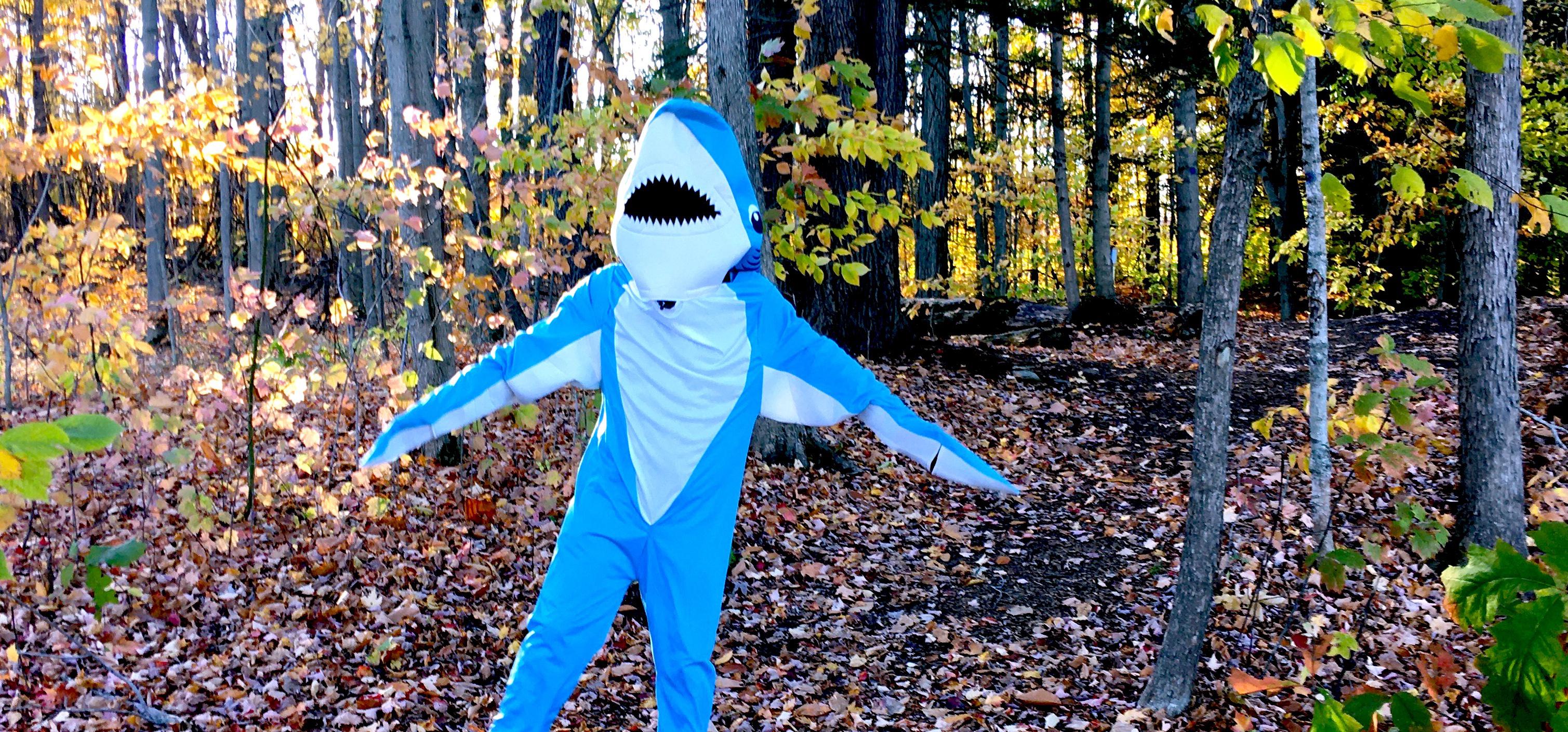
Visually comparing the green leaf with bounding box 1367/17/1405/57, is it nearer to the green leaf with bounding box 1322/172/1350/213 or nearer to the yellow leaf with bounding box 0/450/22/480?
the green leaf with bounding box 1322/172/1350/213

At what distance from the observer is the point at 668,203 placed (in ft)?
9.83

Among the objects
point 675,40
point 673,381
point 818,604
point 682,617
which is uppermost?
point 675,40

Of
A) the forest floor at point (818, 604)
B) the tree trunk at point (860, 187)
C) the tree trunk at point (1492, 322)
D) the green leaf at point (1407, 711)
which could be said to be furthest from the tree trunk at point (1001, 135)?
the green leaf at point (1407, 711)

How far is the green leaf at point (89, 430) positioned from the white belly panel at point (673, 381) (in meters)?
1.63

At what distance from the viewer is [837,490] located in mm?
7109

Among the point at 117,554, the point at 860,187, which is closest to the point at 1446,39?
the point at 117,554

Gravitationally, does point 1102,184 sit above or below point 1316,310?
above

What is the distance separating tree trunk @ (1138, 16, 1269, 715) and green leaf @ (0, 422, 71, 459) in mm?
3358

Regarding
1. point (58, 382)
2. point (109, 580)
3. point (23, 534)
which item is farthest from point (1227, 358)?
point (23, 534)

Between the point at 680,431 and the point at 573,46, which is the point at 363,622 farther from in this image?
the point at 573,46

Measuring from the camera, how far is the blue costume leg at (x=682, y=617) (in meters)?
2.97

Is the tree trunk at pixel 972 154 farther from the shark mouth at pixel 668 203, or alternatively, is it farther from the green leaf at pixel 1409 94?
the green leaf at pixel 1409 94

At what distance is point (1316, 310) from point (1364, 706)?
140 inches

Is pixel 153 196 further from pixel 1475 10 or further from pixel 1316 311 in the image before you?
pixel 1475 10
